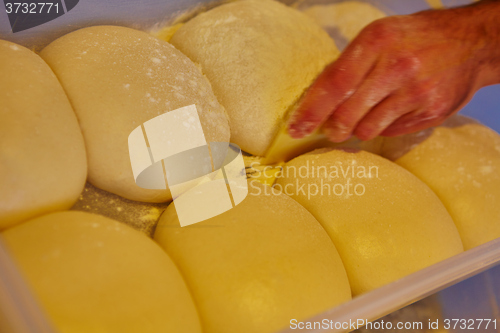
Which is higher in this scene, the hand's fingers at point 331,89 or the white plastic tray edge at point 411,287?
the hand's fingers at point 331,89

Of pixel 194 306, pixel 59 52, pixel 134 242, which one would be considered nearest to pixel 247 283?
pixel 194 306

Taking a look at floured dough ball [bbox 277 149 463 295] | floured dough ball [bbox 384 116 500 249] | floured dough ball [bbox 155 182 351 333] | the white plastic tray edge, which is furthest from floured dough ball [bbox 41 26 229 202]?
floured dough ball [bbox 384 116 500 249]

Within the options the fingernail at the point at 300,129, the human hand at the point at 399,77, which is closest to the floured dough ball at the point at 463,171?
the human hand at the point at 399,77

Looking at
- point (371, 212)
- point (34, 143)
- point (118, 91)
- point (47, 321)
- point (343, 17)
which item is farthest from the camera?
point (343, 17)

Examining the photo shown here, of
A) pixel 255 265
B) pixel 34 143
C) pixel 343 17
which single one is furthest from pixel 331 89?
pixel 343 17

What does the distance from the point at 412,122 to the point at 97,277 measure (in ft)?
2.57

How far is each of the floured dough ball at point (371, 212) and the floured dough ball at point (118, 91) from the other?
0.82 feet

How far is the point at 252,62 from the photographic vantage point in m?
0.85

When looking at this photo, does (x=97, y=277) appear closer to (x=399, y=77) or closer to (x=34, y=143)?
(x=34, y=143)

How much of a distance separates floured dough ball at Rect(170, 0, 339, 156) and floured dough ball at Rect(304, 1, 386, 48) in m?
0.37

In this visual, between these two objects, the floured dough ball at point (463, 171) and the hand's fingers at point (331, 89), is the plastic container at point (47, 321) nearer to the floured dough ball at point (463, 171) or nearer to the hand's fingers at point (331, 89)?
the floured dough ball at point (463, 171)

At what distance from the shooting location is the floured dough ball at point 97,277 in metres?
0.46

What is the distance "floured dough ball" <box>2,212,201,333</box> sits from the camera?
18.1 inches

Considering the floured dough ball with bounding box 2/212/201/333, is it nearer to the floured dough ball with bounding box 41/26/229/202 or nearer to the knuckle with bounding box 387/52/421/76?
the floured dough ball with bounding box 41/26/229/202
